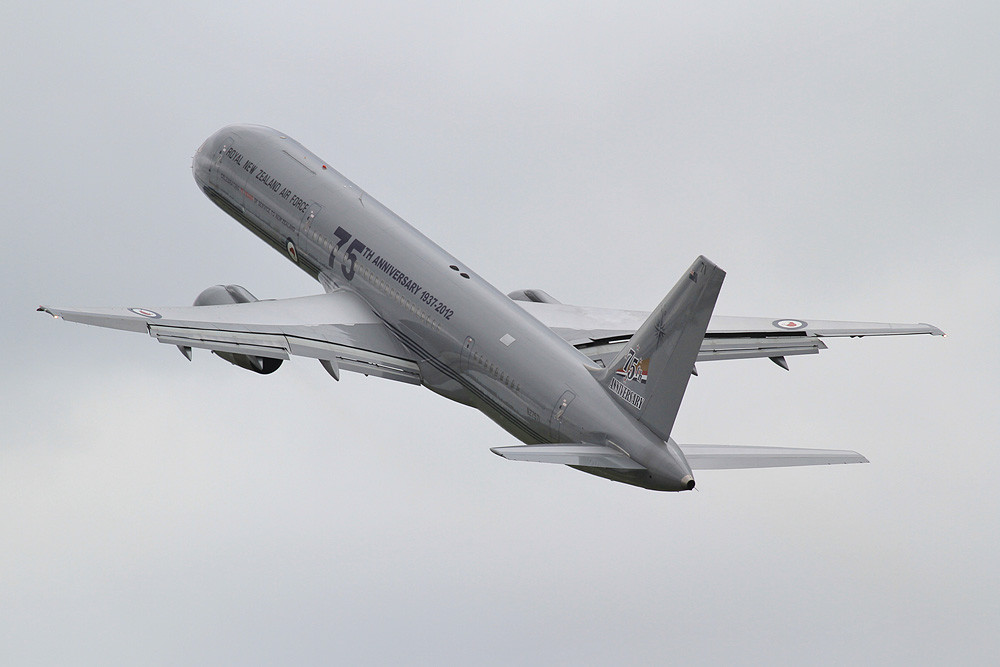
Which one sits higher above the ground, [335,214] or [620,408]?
[335,214]

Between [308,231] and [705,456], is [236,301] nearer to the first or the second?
[308,231]

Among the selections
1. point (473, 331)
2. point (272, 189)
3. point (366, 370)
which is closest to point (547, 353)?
point (473, 331)

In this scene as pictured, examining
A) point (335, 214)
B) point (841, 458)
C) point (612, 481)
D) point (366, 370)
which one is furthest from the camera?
point (335, 214)

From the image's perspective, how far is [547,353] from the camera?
135ft

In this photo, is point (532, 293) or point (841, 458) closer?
point (841, 458)

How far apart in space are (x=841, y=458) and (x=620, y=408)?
573 centimetres

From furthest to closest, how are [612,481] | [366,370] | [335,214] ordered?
1. [335,214]
2. [366,370]
3. [612,481]

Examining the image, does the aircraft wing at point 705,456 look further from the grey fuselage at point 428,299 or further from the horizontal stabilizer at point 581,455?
the grey fuselage at point 428,299

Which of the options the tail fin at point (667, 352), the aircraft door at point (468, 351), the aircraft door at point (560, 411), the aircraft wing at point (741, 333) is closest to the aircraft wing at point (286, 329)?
the aircraft door at point (468, 351)

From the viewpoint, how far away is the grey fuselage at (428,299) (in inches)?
1537

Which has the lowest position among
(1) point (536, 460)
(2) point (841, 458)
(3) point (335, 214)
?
(1) point (536, 460)

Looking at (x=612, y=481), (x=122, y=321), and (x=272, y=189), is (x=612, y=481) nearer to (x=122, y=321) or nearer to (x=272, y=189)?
(x=122, y=321)

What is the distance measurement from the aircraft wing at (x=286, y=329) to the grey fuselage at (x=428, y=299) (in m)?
0.57

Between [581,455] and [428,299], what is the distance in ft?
29.9
